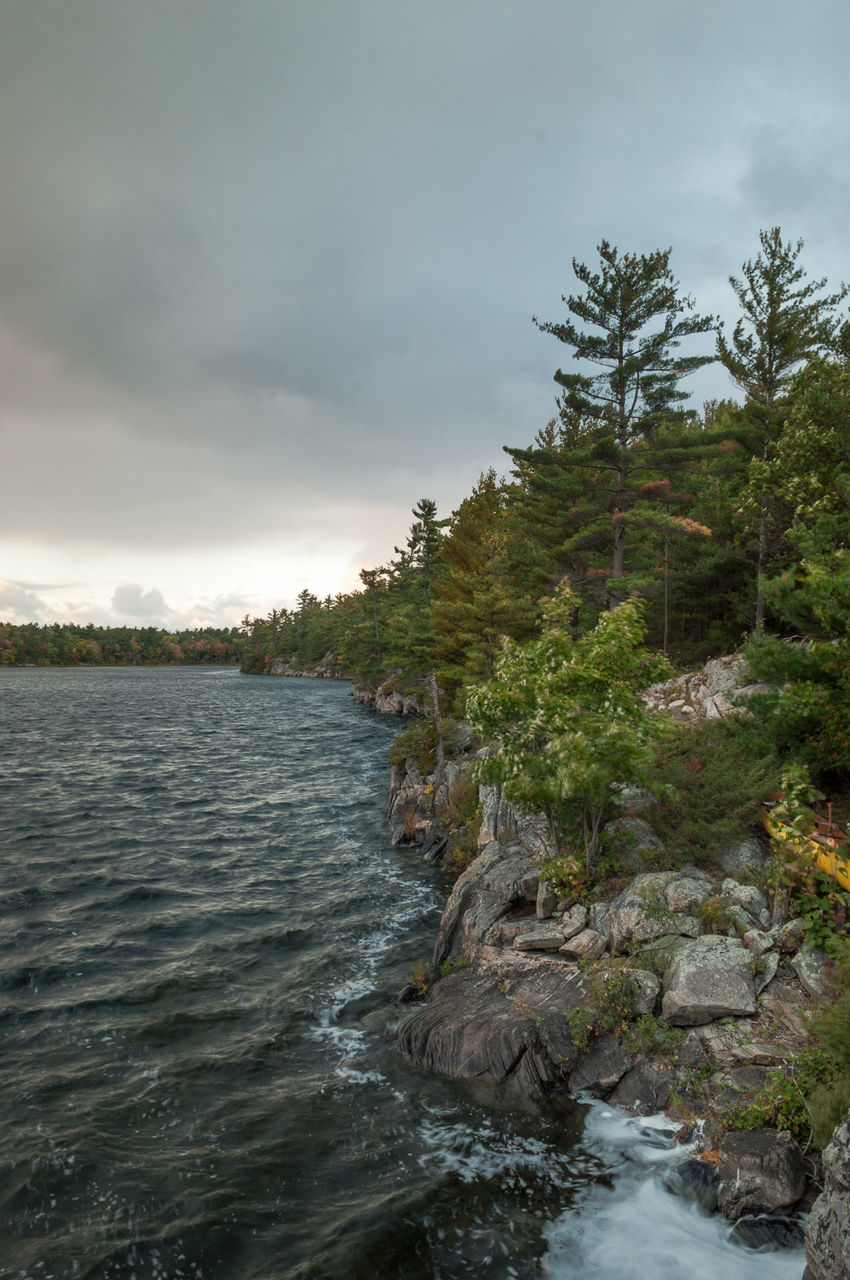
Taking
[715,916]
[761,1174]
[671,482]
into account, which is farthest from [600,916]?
[671,482]

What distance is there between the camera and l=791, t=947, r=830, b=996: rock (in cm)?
784

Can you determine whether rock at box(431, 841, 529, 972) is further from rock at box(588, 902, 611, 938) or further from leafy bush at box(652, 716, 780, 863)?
leafy bush at box(652, 716, 780, 863)

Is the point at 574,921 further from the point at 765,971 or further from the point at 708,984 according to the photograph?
the point at 765,971

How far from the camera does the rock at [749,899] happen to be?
9336mm

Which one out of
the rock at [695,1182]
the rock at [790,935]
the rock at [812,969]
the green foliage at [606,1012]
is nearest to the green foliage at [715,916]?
the rock at [790,935]

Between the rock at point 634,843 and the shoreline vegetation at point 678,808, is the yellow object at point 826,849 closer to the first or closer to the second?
the shoreline vegetation at point 678,808

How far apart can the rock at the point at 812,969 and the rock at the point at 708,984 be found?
614 millimetres

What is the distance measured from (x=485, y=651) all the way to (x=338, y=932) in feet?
54.7

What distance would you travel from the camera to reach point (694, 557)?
3131 cm

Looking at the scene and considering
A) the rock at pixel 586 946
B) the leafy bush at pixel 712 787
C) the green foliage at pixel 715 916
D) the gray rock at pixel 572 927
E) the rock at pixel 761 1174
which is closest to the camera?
the rock at pixel 761 1174

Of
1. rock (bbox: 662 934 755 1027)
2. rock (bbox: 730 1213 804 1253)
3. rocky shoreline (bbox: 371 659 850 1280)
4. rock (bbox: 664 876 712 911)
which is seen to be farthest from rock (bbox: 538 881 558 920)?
rock (bbox: 730 1213 804 1253)

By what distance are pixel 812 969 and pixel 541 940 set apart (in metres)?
4.12

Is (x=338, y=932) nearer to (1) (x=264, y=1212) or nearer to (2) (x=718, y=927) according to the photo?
(1) (x=264, y=1212)

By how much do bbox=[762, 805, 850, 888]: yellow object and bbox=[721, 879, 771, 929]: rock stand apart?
3.52 feet
